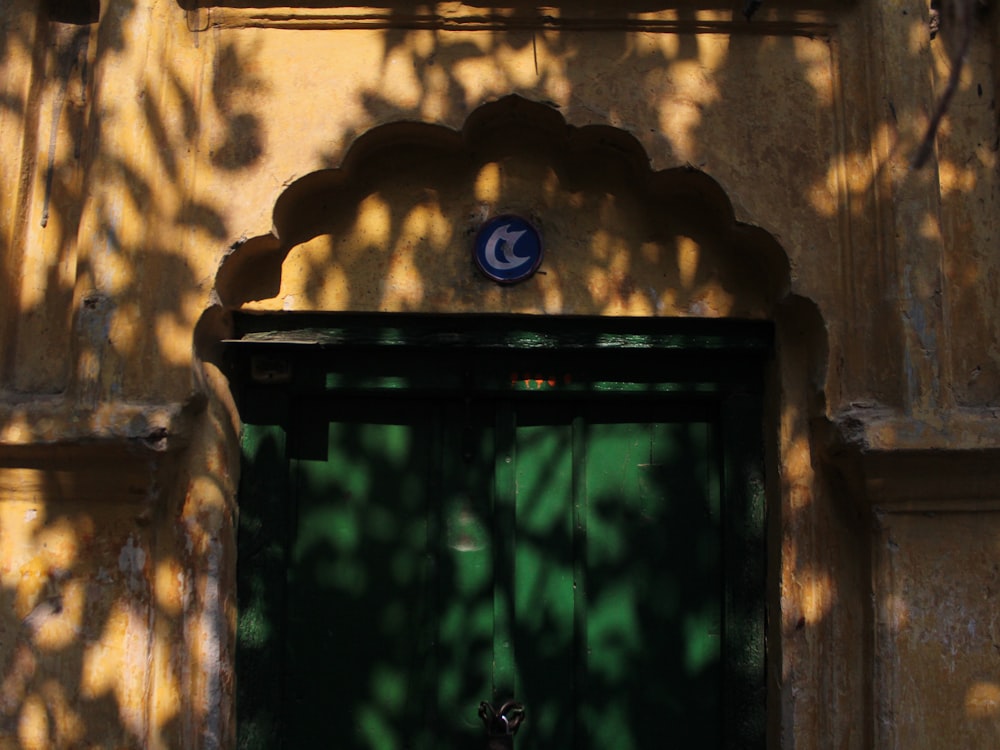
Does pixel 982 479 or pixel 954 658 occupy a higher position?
pixel 982 479

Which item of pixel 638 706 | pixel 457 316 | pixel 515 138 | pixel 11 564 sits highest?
pixel 515 138

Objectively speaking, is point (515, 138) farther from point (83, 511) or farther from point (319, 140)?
point (83, 511)

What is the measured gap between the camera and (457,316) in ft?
9.18

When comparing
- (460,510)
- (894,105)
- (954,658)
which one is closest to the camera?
(954,658)

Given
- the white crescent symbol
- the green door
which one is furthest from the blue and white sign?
the green door

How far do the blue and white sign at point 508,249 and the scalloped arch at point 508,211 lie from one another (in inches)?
1.6

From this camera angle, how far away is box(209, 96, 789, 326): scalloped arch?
277 centimetres

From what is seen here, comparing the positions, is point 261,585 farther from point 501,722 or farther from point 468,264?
point 468,264

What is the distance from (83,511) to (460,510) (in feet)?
3.68

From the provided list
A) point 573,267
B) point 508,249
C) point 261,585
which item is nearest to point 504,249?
point 508,249

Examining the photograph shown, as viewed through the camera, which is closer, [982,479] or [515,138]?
[982,479]

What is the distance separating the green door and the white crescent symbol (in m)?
0.29

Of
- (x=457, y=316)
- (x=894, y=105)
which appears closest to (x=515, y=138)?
(x=457, y=316)

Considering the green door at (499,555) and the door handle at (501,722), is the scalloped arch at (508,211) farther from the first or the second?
the door handle at (501,722)
